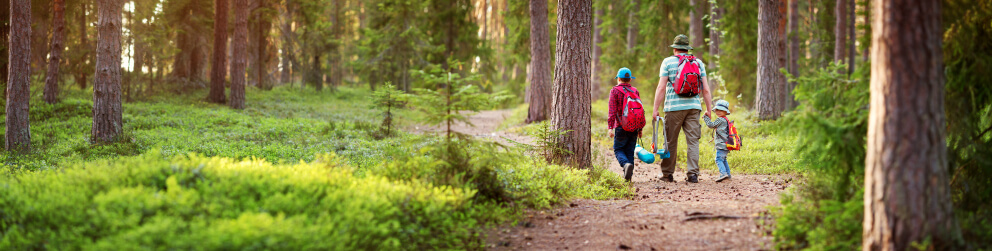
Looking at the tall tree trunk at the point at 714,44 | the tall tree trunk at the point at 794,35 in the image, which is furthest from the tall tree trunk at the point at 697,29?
the tall tree trunk at the point at 794,35

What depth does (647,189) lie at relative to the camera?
7.70 m

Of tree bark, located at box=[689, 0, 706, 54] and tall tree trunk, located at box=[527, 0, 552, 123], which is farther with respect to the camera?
tree bark, located at box=[689, 0, 706, 54]

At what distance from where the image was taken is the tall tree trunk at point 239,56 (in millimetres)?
19438

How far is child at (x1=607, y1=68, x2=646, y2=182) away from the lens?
7.81 m

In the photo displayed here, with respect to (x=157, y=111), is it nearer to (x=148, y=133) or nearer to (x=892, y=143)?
(x=148, y=133)

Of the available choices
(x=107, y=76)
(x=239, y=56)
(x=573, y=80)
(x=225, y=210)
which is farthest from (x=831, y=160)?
(x=239, y=56)

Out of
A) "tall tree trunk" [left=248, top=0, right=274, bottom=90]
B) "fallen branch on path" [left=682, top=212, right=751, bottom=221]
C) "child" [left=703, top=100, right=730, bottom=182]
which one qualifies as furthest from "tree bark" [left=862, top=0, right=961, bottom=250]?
"tall tree trunk" [left=248, top=0, right=274, bottom=90]

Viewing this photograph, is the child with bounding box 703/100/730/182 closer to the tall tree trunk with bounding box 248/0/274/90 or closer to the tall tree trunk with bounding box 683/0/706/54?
the tall tree trunk with bounding box 683/0/706/54

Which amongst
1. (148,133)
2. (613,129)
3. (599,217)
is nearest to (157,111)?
(148,133)

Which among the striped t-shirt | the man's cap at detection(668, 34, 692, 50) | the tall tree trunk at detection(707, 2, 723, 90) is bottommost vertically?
the striped t-shirt

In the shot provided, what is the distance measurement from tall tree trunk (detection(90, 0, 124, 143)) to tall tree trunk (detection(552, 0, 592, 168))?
8886mm

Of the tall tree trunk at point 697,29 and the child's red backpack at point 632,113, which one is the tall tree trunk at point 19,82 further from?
the tall tree trunk at point 697,29

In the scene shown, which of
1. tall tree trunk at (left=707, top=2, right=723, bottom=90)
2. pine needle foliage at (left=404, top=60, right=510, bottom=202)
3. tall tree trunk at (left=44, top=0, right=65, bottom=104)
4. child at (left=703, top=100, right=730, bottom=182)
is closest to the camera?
pine needle foliage at (left=404, top=60, right=510, bottom=202)

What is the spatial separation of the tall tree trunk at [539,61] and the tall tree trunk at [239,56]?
9.97 metres
